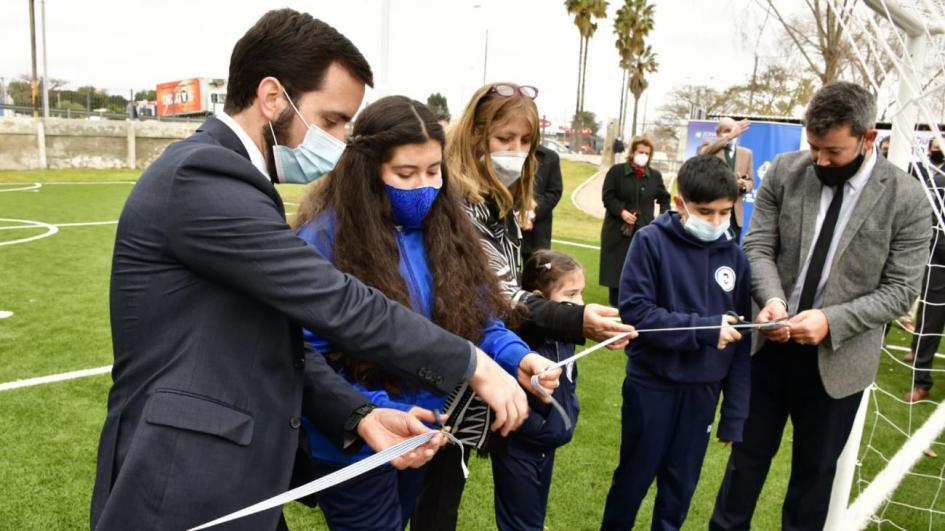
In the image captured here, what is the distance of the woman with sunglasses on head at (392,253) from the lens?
6.82 feet

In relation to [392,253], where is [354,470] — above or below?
below

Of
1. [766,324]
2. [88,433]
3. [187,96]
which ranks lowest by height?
[88,433]

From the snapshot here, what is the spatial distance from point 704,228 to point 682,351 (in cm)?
52

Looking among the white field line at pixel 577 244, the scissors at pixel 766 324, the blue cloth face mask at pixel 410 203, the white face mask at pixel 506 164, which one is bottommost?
the white field line at pixel 577 244

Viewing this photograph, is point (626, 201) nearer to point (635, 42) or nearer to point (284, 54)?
point (284, 54)

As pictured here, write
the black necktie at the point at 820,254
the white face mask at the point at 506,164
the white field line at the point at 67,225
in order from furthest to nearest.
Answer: the white field line at the point at 67,225, the black necktie at the point at 820,254, the white face mask at the point at 506,164

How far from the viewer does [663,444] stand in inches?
118

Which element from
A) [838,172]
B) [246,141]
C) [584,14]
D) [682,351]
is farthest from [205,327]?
[584,14]

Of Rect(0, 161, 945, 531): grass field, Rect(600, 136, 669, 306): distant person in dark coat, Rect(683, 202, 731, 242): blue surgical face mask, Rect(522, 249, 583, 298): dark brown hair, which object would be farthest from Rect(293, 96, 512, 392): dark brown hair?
Rect(600, 136, 669, 306): distant person in dark coat

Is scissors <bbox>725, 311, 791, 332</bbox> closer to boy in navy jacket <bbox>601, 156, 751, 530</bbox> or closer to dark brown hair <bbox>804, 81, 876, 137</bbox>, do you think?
boy in navy jacket <bbox>601, 156, 751, 530</bbox>

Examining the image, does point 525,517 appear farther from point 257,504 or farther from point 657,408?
point 257,504

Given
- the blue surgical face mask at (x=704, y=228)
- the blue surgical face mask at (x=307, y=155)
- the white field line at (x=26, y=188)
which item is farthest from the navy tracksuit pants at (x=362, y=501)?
the white field line at (x=26, y=188)

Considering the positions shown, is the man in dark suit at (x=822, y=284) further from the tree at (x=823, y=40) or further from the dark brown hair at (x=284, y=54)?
the tree at (x=823, y=40)

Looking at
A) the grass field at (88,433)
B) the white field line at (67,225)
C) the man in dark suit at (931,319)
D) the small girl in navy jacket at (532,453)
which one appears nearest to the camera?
the small girl in navy jacket at (532,453)
